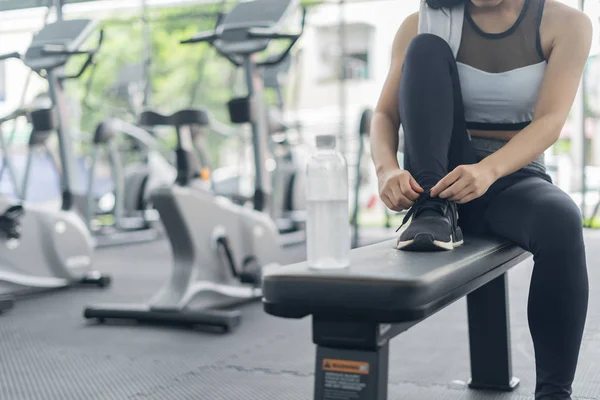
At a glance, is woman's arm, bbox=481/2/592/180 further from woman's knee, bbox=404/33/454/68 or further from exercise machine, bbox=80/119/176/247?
exercise machine, bbox=80/119/176/247

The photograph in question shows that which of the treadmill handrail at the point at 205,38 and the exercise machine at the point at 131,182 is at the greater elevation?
the treadmill handrail at the point at 205,38

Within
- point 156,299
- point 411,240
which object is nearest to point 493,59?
point 411,240

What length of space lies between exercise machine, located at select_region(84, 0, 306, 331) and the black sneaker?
147 centimetres

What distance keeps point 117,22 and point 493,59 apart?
5617 mm

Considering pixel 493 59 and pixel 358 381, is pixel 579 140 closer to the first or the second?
pixel 493 59

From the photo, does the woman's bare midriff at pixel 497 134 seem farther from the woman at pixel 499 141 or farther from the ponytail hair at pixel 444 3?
the ponytail hair at pixel 444 3

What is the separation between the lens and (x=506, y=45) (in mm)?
1506

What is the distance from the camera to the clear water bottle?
1.06 meters

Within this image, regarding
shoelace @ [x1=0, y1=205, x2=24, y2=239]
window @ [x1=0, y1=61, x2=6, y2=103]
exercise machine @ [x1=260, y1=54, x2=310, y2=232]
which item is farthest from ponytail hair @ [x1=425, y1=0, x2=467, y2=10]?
window @ [x1=0, y1=61, x2=6, y2=103]

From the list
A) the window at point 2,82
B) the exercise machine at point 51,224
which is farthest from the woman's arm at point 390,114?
the window at point 2,82

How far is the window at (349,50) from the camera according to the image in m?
6.12

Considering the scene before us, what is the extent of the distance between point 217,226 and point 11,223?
101 cm

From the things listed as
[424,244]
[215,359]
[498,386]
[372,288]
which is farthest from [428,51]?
[215,359]

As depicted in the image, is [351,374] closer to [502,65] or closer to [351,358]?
[351,358]
